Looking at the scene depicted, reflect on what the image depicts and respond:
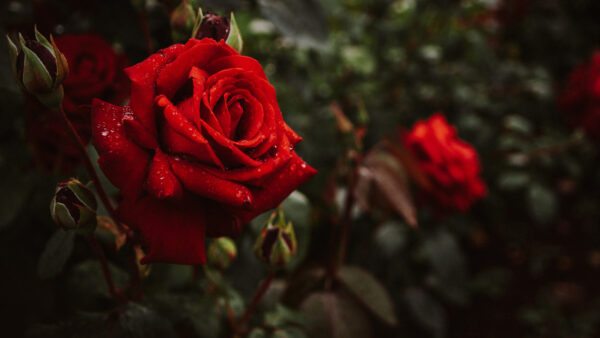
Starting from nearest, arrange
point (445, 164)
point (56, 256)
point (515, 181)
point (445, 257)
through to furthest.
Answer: point (56, 256)
point (445, 164)
point (445, 257)
point (515, 181)

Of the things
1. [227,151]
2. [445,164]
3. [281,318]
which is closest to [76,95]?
[227,151]

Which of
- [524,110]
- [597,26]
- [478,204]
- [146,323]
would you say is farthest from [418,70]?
[146,323]

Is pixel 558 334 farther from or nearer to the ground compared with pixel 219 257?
nearer to the ground

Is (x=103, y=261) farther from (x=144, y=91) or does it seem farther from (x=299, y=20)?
(x=299, y=20)

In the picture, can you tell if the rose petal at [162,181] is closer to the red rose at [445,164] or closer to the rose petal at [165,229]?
the rose petal at [165,229]

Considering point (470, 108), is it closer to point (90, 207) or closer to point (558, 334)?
point (558, 334)

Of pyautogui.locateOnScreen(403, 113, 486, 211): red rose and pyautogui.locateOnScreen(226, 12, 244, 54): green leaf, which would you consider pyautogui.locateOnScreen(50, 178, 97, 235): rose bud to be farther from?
pyautogui.locateOnScreen(403, 113, 486, 211): red rose

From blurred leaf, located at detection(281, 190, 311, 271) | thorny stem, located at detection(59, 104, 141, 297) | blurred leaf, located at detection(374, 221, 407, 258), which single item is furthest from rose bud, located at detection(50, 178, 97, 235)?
blurred leaf, located at detection(374, 221, 407, 258)
